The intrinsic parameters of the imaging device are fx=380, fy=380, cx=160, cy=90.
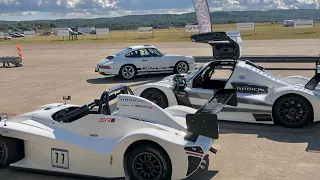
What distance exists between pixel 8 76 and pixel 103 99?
48.1 feet

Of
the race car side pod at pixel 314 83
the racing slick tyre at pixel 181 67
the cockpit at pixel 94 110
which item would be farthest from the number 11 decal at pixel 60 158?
the racing slick tyre at pixel 181 67

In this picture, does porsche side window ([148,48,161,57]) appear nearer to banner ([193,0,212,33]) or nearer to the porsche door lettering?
banner ([193,0,212,33])

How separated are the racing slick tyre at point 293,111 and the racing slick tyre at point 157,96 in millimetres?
2664

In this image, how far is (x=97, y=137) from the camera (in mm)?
5543

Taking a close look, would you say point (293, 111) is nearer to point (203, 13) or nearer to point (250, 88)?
point (250, 88)

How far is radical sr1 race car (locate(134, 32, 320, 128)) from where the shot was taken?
806cm

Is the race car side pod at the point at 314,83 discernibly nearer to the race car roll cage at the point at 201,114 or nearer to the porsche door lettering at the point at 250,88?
the porsche door lettering at the point at 250,88

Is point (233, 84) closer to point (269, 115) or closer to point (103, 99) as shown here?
point (269, 115)

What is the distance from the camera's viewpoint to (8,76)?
18.8 metres

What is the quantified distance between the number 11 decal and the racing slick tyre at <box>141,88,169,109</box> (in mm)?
4241

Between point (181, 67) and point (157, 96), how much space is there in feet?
26.0

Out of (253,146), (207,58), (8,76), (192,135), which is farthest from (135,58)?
(192,135)

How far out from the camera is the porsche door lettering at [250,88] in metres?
8.59

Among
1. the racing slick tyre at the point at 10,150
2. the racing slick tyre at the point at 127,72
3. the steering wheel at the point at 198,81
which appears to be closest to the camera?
the racing slick tyre at the point at 10,150
